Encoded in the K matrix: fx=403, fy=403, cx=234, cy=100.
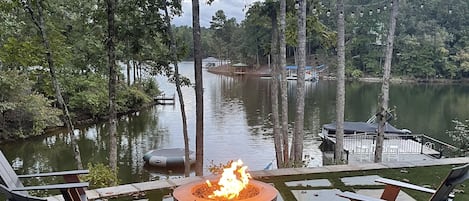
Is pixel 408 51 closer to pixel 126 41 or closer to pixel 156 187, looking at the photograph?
pixel 126 41

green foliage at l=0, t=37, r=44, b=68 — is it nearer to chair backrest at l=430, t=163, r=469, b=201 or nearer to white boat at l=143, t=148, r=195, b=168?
white boat at l=143, t=148, r=195, b=168

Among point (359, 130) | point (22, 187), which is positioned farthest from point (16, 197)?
point (359, 130)

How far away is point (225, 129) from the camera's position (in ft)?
55.5

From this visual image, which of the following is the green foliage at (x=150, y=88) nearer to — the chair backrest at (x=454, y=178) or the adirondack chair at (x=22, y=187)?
the adirondack chair at (x=22, y=187)

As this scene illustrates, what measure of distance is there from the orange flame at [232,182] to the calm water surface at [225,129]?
24.8ft

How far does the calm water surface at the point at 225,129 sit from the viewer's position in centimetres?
1225

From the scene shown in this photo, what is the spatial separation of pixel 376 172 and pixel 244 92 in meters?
25.3

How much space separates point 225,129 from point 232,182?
1375cm

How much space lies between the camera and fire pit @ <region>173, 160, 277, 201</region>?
10.2ft

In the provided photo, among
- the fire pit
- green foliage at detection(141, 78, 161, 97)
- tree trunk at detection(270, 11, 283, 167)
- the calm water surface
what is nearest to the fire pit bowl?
the fire pit

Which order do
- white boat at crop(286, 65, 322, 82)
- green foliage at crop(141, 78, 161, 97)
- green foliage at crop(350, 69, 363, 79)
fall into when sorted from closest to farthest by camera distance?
green foliage at crop(141, 78, 161, 97)
white boat at crop(286, 65, 322, 82)
green foliage at crop(350, 69, 363, 79)

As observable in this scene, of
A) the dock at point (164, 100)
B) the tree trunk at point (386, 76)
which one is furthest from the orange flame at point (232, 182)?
the dock at point (164, 100)

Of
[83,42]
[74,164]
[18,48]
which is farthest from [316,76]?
[18,48]

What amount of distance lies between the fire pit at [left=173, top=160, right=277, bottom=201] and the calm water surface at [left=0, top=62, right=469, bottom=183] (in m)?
7.40
